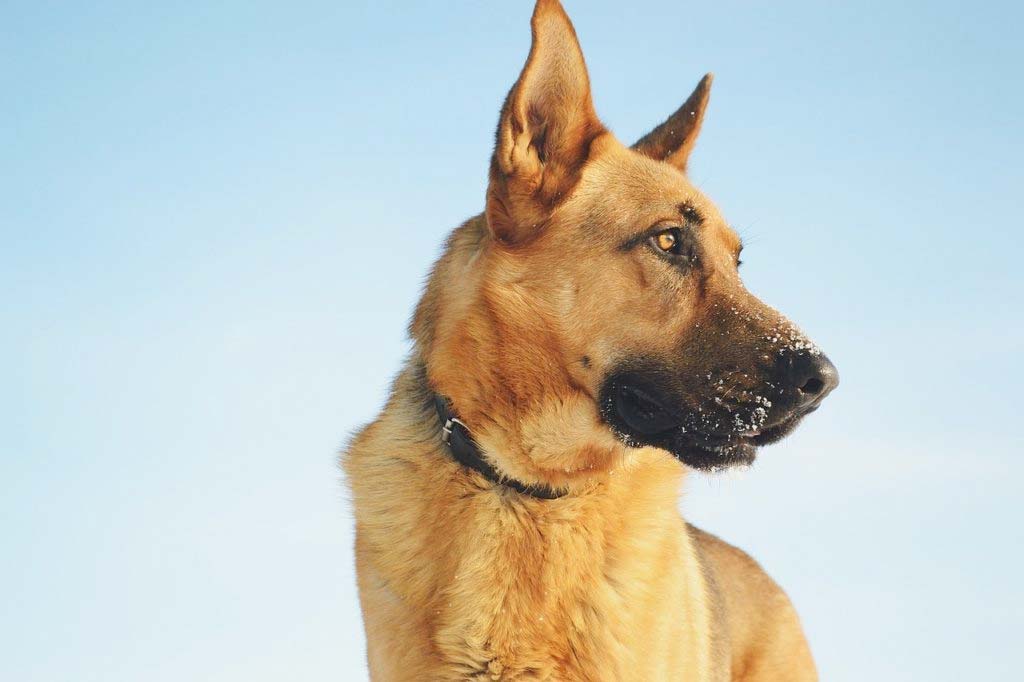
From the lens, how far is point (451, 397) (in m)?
4.43

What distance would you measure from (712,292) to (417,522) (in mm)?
1707

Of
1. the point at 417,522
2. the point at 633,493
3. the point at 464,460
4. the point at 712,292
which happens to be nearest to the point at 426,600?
the point at 417,522

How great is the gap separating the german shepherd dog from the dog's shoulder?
1488 millimetres

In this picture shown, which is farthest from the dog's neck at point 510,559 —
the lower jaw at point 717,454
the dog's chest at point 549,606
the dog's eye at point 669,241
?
the dog's eye at point 669,241

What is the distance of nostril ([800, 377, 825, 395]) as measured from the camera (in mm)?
4183

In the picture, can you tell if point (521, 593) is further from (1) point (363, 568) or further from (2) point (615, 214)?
(2) point (615, 214)

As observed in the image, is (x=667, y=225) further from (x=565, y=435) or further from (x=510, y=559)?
(x=510, y=559)

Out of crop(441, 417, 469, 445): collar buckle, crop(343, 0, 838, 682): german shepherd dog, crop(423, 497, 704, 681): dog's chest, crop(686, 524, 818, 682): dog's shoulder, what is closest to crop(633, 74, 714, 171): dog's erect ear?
crop(343, 0, 838, 682): german shepherd dog

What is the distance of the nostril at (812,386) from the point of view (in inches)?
165

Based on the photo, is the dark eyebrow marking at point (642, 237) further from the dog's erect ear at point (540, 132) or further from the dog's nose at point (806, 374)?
the dog's nose at point (806, 374)

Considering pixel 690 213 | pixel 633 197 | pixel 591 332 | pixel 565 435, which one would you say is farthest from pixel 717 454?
pixel 633 197

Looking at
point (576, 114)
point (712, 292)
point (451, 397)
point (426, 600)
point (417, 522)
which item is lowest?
point (426, 600)

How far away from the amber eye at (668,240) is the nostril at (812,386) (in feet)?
2.80

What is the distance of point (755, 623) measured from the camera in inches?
248
